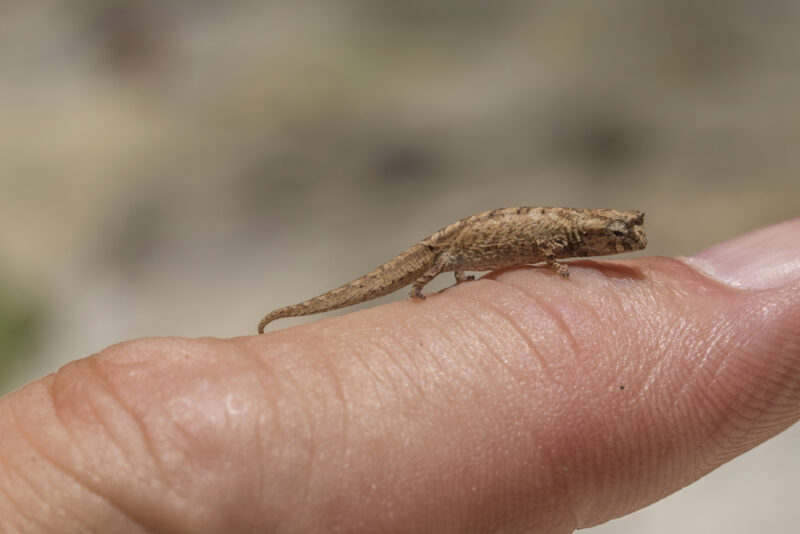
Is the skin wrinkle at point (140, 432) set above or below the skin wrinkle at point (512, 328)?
above

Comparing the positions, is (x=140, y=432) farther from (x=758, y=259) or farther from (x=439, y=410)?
(x=758, y=259)

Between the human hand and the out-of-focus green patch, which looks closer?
the human hand

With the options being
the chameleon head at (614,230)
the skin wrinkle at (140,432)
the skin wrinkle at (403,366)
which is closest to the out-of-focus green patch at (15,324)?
the skin wrinkle at (140,432)

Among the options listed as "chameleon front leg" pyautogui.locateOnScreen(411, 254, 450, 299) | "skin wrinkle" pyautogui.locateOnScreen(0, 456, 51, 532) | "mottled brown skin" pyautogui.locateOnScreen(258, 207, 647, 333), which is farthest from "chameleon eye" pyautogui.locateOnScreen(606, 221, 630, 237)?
"skin wrinkle" pyautogui.locateOnScreen(0, 456, 51, 532)

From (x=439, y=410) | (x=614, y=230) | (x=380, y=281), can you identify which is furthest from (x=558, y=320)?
(x=380, y=281)

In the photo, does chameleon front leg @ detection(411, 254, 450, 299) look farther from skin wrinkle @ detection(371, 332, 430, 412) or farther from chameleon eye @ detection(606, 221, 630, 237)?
chameleon eye @ detection(606, 221, 630, 237)

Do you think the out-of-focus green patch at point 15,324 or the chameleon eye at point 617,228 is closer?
the chameleon eye at point 617,228

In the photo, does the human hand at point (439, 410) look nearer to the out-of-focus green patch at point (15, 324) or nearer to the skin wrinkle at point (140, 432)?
the skin wrinkle at point (140, 432)
